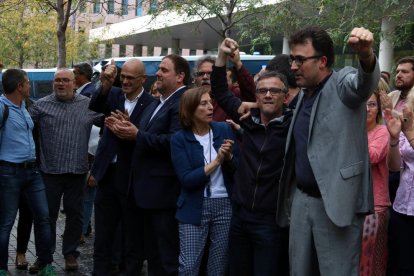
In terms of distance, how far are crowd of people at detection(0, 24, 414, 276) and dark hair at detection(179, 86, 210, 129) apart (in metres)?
0.01

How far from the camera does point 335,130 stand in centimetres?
427

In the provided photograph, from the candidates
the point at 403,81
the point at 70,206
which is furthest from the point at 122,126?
the point at 403,81

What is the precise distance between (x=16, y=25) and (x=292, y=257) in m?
39.0

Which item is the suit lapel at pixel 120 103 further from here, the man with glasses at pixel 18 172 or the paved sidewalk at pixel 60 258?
the paved sidewalk at pixel 60 258

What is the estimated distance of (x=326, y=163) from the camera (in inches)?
169

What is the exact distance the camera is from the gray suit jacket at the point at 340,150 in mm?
4250

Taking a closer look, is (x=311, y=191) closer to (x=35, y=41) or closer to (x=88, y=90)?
(x=88, y=90)

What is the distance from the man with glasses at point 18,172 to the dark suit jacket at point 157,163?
1.44 meters

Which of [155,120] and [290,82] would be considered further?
[155,120]

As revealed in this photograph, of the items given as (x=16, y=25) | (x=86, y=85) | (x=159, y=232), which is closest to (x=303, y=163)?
(x=159, y=232)

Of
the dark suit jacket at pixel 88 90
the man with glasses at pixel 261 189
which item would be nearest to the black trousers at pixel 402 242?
the man with glasses at pixel 261 189

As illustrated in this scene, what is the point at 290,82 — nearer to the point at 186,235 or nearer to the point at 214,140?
the point at 214,140

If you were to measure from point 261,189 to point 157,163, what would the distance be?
4.68ft

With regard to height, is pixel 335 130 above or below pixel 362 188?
above
